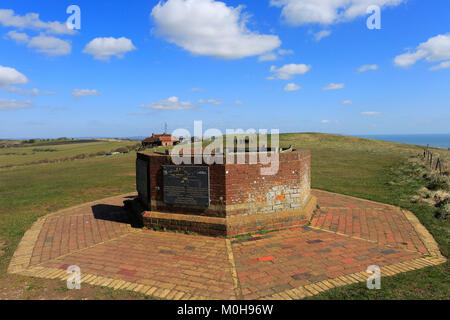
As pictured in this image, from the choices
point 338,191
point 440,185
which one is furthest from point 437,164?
point 338,191

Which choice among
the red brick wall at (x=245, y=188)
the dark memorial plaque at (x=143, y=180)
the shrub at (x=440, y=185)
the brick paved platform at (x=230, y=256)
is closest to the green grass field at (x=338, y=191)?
the brick paved platform at (x=230, y=256)

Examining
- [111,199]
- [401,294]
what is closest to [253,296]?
[401,294]

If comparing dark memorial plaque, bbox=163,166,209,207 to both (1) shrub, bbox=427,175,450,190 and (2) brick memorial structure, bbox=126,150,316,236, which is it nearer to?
(2) brick memorial structure, bbox=126,150,316,236

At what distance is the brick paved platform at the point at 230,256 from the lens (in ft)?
13.1

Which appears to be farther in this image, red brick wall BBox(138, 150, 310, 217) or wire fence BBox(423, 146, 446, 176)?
wire fence BBox(423, 146, 446, 176)

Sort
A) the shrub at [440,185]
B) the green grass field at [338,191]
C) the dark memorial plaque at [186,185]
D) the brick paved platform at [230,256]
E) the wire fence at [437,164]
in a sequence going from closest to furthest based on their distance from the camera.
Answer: the green grass field at [338,191] < the brick paved platform at [230,256] < the dark memorial plaque at [186,185] < the shrub at [440,185] < the wire fence at [437,164]

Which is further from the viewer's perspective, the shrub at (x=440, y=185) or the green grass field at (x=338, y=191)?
the shrub at (x=440, y=185)

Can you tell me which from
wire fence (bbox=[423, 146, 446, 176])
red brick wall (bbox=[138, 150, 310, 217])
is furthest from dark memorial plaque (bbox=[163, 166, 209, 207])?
wire fence (bbox=[423, 146, 446, 176])

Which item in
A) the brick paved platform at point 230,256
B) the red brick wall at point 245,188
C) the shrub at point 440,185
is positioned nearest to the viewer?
the brick paved platform at point 230,256

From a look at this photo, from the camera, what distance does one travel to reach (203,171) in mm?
6062

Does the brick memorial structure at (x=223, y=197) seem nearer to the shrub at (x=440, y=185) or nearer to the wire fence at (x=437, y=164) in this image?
the shrub at (x=440, y=185)

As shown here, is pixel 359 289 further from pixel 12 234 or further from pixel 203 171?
pixel 12 234

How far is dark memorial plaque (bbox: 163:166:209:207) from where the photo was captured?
6094 millimetres

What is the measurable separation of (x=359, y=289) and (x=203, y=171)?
379cm
